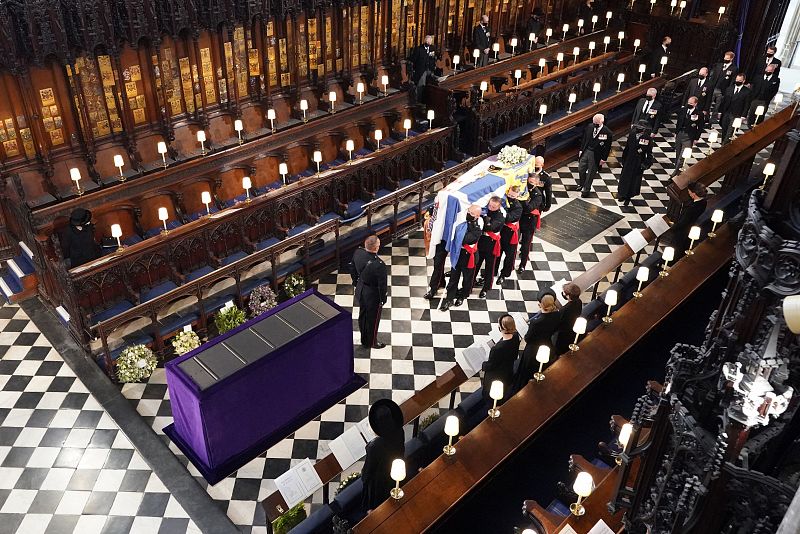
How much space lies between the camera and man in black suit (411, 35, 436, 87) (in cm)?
1395

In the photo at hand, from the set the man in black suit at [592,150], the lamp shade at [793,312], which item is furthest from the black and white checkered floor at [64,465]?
the man in black suit at [592,150]

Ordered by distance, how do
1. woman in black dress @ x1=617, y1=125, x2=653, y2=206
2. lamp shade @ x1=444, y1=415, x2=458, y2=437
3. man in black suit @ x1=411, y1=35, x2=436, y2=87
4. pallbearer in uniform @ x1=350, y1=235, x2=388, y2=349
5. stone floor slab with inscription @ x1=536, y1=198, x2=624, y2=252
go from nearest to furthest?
lamp shade @ x1=444, y1=415, x2=458, y2=437 → pallbearer in uniform @ x1=350, y1=235, x2=388, y2=349 → stone floor slab with inscription @ x1=536, y1=198, x2=624, y2=252 → woman in black dress @ x1=617, y1=125, x2=653, y2=206 → man in black suit @ x1=411, y1=35, x2=436, y2=87

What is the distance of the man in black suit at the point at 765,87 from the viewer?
1670 cm

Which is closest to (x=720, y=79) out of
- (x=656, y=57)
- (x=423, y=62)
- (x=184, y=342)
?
(x=656, y=57)

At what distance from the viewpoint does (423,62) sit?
14047mm

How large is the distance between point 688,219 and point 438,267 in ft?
12.7

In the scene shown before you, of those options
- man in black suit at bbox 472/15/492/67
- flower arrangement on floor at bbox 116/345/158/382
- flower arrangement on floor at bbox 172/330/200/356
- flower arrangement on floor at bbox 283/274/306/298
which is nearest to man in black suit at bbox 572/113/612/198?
man in black suit at bbox 472/15/492/67

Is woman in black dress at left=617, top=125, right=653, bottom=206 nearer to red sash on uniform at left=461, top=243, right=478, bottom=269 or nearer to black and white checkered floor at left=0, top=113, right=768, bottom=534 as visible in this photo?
black and white checkered floor at left=0, top=113, right=768, bottom=534

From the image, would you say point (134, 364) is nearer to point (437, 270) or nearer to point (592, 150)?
point (437, 270)

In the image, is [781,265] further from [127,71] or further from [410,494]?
[127,71]

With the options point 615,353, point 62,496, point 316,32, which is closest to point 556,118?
point 316,32

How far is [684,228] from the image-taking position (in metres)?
10.3

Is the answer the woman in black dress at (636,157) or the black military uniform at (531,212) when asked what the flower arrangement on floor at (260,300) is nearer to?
the black military uniform at (531,212)

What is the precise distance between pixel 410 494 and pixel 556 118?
36.1 ft
